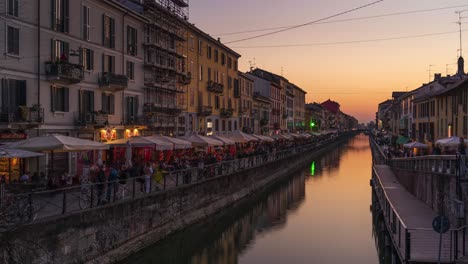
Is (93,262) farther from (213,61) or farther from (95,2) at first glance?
Result: (213,61)

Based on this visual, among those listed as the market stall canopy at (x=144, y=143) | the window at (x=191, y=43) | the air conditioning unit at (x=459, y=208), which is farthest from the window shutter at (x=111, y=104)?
the air conditioning unit at (x=459, y=208)

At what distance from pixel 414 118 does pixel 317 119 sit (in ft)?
298

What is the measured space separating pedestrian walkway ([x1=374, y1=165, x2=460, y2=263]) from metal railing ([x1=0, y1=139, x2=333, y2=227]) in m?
10.1

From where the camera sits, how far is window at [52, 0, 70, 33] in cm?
2620

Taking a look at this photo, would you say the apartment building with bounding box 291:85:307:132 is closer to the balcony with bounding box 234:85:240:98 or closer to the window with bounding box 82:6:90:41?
the balcony with bounding box 234:85:240:98

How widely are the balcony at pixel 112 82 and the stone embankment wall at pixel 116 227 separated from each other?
8.72 meters

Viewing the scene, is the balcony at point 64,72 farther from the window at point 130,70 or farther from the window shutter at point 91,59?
the window at point 130,70

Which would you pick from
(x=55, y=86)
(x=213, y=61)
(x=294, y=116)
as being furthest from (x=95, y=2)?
(x=294, y=116)

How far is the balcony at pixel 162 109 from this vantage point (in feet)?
122

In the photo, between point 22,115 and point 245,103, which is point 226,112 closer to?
point 245,103

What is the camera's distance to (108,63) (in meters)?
32.1

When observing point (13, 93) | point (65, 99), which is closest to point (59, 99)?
point (65, 99)

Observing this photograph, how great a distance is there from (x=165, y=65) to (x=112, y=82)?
982 centimetres

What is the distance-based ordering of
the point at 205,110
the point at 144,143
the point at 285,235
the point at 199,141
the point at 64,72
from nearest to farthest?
the point at 64,72 → the point at 144,143 → the point at 285,235 → the point at 199,141 → the point at 205,110
